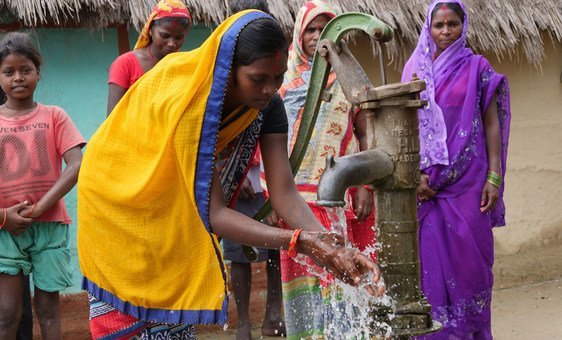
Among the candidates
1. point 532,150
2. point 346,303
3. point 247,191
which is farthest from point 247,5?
point 532,150

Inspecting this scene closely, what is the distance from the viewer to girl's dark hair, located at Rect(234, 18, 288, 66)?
2.74 m

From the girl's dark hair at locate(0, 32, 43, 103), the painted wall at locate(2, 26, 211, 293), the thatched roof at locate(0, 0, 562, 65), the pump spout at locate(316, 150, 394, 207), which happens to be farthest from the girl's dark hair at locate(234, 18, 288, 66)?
the painted wall at locate(2, 26, 211, 293)

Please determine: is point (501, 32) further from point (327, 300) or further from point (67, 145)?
point (67, 145)

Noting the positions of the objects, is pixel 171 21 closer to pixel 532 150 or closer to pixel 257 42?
pixel 257 42

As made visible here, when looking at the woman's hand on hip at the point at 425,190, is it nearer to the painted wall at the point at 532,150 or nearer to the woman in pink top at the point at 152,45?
the woman in pink top at the point at 152,45

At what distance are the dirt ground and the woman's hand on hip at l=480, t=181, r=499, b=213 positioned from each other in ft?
3.76

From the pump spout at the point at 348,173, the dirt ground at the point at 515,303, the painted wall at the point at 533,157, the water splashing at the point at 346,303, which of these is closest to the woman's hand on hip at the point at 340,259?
the water splashing at the point at 346,303

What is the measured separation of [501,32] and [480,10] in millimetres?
226

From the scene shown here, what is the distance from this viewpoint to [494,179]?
487cm

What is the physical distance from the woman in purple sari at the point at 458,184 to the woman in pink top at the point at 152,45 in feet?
4.24

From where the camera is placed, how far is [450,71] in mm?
4910

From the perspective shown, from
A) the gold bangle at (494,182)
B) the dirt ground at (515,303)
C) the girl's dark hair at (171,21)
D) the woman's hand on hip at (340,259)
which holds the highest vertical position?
the girl's dark hair at (171,21)

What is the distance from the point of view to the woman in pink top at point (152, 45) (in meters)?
4.77

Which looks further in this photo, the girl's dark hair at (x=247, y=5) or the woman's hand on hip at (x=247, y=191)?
the woman's hand on hip at (x=247, y=191)
